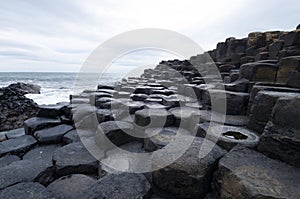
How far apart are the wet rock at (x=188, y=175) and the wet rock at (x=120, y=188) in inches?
6.0

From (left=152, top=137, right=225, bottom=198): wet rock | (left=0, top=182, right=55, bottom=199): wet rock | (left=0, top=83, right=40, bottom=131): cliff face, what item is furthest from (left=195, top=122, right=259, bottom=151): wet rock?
(left=0, top=83, right=40, bottom=131): cliff face

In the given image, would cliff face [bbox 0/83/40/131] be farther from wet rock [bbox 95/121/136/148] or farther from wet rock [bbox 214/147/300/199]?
wet rock [bbox 214/147/300/199]

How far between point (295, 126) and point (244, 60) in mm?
5512

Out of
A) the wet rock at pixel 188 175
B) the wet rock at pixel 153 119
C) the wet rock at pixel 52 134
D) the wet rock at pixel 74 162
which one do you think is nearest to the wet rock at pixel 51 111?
the wet rock at pixel 52 134

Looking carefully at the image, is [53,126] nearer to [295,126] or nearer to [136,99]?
[136,99]

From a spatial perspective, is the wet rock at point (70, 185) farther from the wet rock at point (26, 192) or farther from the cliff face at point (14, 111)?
the cliff face at point (14, 111)

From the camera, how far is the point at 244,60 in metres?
6.00

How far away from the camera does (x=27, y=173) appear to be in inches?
63.9

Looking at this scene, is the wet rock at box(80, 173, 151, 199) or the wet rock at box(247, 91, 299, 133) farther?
the wet rock at box(247, 91, 299, 133)

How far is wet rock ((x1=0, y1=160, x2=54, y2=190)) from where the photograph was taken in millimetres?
1533

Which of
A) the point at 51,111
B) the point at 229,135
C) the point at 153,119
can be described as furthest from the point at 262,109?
the point at 51,111

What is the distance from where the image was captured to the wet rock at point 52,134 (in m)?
2.53

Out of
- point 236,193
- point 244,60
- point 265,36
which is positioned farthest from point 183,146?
point 265,36

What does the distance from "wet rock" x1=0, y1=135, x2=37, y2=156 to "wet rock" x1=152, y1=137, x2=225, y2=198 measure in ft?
6.88
